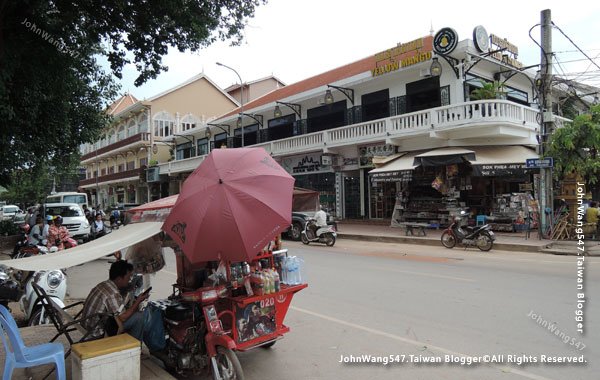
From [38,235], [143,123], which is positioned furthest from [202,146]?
[38,235]

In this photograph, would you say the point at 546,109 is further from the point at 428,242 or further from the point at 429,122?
the point at 428,242

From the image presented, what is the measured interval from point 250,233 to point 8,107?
22.9 ft

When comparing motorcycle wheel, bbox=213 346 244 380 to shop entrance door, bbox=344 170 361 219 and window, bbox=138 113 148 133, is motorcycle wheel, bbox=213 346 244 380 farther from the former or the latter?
window, bbox=138 113 148 133

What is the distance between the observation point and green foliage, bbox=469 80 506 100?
55.3 ft

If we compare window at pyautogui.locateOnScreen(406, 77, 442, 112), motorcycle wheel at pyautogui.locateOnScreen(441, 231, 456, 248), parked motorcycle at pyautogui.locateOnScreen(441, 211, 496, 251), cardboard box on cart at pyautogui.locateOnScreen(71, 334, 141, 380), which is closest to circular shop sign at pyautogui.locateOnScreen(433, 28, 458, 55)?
window at pyautogui.locateOnScreen(406, 77, 442, 112)

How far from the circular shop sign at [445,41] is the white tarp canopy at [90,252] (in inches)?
616

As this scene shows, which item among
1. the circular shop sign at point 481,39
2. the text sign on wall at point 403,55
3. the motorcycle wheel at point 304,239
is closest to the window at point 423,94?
the text sign on wall at point 403,55

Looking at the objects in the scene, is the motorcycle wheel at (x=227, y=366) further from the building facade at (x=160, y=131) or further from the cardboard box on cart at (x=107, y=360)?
the building facade at (x=160, y=131)

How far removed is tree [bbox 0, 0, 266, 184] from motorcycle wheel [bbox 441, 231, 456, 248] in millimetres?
9348

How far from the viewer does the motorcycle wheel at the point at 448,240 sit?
13.6 meters

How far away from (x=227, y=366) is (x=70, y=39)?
6244 mm

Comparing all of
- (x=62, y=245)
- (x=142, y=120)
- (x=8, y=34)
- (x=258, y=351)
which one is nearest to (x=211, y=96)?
(x=142, y=120)

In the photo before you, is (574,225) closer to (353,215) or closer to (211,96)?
(353,215)

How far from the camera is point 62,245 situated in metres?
9.78
